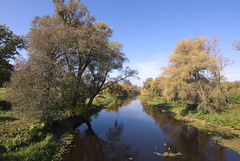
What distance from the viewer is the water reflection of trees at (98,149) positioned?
873 centimetres

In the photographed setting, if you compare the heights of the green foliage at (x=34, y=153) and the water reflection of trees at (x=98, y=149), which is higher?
the green foliage at (x=34, y=153)

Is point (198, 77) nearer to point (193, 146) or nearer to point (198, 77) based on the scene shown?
point (198, 77)

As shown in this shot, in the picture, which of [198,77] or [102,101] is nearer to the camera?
[198,77]

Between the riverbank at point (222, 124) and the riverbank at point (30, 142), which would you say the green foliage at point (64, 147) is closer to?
the riverbank at point (30, 142)

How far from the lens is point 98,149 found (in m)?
10.1

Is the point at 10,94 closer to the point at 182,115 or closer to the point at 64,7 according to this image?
the point at 64,7

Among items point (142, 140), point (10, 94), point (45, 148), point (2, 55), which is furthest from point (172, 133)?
point (2, 55)

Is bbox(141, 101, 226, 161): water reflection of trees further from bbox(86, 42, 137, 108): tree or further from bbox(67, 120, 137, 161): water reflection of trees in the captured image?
bbox(86, 42, 137, 108): tree

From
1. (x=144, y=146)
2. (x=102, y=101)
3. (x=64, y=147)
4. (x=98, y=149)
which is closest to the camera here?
(x=64, y=147)

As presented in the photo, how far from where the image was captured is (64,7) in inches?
613

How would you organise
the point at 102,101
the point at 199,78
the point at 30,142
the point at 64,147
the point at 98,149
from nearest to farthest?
the point at 30,142
the point at 64,147
the point at 98,149
the point at 199,78
the point at 102,101

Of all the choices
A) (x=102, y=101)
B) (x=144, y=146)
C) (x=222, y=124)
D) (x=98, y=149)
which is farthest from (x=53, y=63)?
(x=102, y=101)

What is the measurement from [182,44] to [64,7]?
20.3 m

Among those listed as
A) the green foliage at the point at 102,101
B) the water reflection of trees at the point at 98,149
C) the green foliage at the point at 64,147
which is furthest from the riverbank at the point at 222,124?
the green foliage at the point at 102,101
